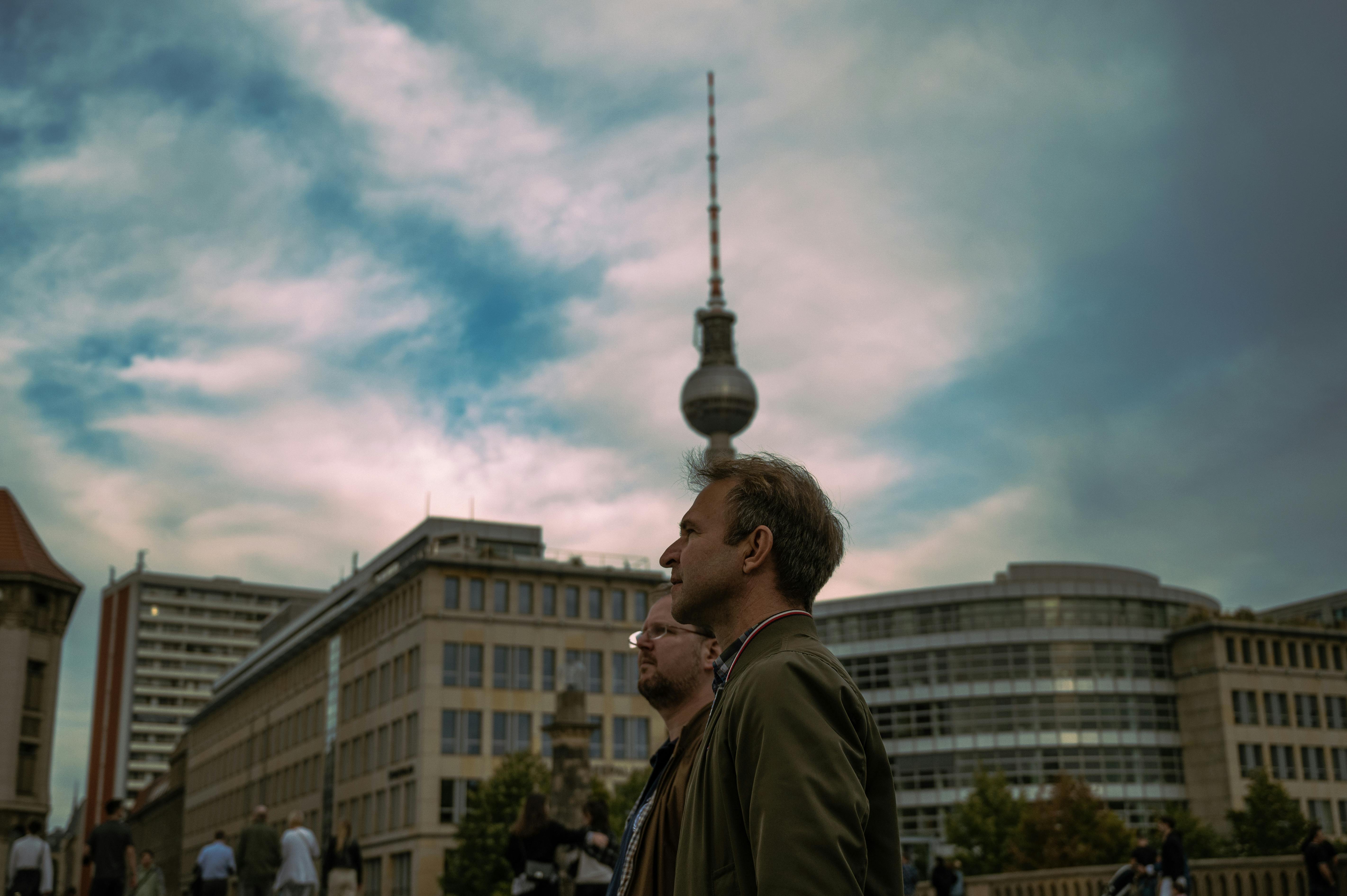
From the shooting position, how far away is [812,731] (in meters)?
2.34

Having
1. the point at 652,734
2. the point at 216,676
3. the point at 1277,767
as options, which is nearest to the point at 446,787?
the point at 652,734

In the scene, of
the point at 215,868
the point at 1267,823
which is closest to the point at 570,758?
the point at 215,868

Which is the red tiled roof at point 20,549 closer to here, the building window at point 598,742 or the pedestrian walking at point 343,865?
the building window at point 598,742

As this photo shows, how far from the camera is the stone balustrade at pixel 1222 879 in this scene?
18.9 meters

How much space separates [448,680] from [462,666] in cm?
115

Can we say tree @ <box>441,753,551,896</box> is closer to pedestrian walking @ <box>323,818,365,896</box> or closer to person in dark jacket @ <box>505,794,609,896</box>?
pedestrian walking @ <box>323,818,365,896</box>

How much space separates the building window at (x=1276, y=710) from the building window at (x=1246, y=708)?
74cm

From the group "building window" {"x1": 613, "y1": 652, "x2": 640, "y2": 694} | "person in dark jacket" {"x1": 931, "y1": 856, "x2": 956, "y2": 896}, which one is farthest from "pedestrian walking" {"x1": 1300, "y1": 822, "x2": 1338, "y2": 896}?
"building window" {"x1": 613, "y1": 652, "x2": 640, "y2": 694}

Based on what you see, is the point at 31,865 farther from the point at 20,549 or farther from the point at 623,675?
the point at 623,675

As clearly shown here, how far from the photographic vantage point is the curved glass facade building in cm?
8188

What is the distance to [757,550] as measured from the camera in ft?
9.86

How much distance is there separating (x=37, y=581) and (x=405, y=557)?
2410cm

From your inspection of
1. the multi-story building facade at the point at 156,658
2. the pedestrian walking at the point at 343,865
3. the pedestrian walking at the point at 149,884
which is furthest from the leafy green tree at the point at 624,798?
the multi-story building facade at the point at 156,658

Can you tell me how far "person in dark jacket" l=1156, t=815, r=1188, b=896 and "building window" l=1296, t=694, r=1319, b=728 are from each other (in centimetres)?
7577
